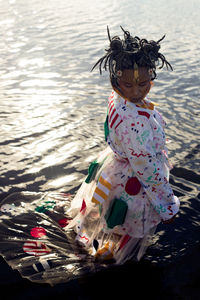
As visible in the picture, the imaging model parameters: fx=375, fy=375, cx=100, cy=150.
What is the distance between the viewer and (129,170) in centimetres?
387

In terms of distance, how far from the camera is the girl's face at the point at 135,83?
3557 mm

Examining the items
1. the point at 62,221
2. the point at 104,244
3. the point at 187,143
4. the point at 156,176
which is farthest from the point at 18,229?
the point at 187,143

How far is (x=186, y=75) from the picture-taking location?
11.6m

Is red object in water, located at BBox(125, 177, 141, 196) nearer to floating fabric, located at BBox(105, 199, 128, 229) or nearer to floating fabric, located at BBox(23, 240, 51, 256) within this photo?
floating fabric, located at BBox(105, 199, 128, 229)

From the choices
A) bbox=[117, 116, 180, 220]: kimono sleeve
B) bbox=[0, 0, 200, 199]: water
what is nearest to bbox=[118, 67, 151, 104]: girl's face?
bbox=[117, 116, 180, 220]: kimono sleeve

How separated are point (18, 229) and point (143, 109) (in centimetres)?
218

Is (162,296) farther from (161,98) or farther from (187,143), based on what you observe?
(161,98)

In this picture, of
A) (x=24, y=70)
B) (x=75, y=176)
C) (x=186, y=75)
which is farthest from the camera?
(x=24, y=70)

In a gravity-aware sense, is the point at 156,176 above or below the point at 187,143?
above

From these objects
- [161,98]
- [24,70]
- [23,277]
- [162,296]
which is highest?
[24,70]

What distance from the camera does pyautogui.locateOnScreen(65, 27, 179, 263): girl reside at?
357 centimetres

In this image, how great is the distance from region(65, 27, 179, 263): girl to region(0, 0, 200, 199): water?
179 cm

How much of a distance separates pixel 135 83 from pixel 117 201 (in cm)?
121

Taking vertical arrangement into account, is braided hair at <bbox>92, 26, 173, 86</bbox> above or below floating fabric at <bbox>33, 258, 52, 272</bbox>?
above
